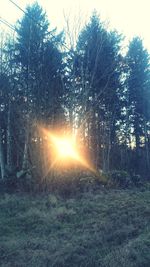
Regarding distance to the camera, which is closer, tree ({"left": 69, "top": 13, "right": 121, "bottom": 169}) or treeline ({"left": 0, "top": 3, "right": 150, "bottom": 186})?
treeline ({"left": 0, "top": 3, "right": 150, "bottom": 186})

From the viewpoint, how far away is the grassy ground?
6.38 m

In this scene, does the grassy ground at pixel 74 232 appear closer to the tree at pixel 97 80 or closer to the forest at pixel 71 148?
the forest at pixel 71 148

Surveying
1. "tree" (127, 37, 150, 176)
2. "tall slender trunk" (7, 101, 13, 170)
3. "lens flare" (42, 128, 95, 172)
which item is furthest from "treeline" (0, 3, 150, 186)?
"tree" (127, 37, 150, 176)

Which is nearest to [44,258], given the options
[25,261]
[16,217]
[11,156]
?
[25,261]

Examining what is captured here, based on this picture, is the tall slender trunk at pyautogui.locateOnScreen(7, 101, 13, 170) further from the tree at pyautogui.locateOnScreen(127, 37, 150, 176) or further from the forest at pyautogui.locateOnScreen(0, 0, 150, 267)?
the tree at pyautogui.locateOnScreen(127, 37, 150, 176)

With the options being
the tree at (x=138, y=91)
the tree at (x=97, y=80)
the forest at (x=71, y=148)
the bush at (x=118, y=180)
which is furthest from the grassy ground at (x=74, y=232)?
the tree at (x=138, y=91)

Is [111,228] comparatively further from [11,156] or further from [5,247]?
[11,156]

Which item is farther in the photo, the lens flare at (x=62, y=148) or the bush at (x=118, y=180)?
the lens flare at (x=62, y=148)

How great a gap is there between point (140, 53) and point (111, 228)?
2541 cm

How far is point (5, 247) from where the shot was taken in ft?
23.5

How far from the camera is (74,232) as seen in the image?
838 centimetres

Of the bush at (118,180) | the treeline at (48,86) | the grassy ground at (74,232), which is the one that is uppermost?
the treeline at (48,86)

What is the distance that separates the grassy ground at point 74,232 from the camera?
6.38 metres

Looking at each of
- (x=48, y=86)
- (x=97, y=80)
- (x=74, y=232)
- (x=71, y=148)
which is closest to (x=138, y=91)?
(x=97, y=80)
